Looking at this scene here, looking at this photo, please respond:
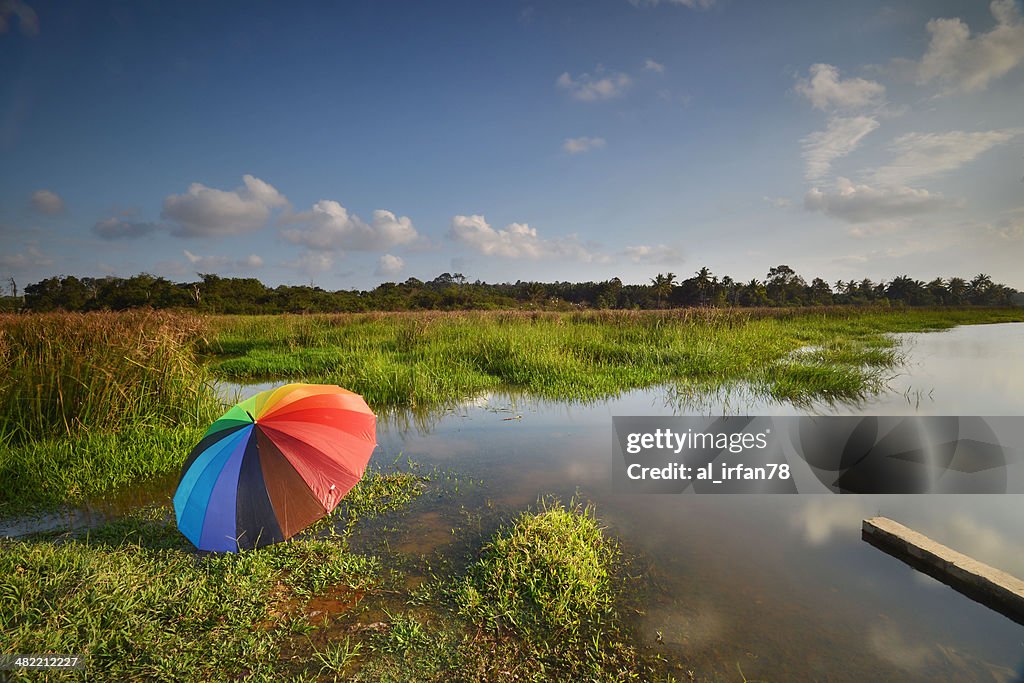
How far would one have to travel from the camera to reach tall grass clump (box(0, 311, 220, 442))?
4.56 meters

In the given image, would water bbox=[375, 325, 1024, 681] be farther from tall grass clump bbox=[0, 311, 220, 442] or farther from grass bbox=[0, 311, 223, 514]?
tall grass clump bbox=[0, 311, 220, 442]

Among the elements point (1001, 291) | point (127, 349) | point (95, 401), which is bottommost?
point (95, 401)

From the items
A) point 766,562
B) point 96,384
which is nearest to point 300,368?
point 96,384

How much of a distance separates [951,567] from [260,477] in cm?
420

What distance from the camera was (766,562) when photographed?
293 cm

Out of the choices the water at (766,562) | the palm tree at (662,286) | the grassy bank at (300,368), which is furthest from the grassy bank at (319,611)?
the palm tree at (662,286)

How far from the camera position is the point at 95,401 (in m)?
4.72

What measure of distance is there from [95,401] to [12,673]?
12.2ft

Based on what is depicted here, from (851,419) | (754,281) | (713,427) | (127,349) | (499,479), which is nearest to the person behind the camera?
(499,479)

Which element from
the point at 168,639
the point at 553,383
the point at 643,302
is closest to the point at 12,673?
the point at 168,639

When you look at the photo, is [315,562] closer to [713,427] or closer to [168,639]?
[168,639]

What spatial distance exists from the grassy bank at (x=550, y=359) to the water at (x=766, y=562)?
2.31 m

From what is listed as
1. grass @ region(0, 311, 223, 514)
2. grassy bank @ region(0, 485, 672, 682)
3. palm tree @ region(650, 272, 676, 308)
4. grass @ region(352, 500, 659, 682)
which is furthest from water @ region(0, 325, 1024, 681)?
palm tree @ region(650, 272, 676, 308)

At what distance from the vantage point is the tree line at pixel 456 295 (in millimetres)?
24609
